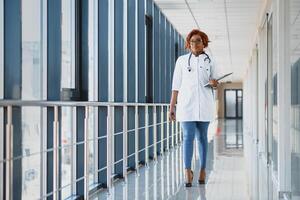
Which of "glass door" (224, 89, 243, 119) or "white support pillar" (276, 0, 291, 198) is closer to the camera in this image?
"white support pillar" (276, 0, 291, 198)

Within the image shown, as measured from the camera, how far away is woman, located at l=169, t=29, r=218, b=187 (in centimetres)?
345

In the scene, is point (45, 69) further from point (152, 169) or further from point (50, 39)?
point (152, 169)

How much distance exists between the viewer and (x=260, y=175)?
4211 mm

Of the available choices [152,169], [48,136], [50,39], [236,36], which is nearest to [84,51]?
[50,39]

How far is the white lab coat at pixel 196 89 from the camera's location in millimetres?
3453

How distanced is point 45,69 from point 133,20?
8.08 ft

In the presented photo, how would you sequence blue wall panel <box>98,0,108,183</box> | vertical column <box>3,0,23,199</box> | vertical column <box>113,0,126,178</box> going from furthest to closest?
1. vertical column <box>113,0,126,178</box>
2. blue wall panel <box>98,0,108,183</box>
3. vertical column <box>3,0,23,199</box>

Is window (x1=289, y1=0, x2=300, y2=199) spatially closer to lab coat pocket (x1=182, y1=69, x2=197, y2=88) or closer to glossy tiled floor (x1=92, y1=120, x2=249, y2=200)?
glossy tiled floor (x1=92, y1=120, x2=249, y2=200)

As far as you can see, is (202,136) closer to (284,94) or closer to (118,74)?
(284,94)

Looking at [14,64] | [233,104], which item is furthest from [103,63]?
[233,104]

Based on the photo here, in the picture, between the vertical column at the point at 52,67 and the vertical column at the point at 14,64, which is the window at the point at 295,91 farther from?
the vertical column at the point at 14,64

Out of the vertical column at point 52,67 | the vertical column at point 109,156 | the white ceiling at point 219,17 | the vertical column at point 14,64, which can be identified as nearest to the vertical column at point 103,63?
the vertical column at point 109,156

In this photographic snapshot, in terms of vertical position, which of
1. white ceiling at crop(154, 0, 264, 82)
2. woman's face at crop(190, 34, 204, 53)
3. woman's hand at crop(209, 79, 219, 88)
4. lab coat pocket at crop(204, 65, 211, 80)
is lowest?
woman's hand at crop(209, 79, 219, 88)

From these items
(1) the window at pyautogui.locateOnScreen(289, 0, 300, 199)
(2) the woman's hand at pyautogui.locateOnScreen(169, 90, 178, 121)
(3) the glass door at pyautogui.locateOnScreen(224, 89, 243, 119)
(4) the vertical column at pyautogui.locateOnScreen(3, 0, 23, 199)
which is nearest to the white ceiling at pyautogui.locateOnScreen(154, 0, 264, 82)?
(2) the woman's hand at pyautogui.locateOnScreen(169, 90, 178, 121)
